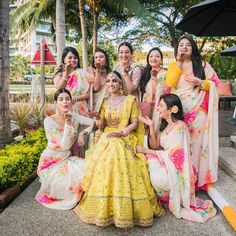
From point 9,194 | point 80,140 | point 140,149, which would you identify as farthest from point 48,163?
point 140,149

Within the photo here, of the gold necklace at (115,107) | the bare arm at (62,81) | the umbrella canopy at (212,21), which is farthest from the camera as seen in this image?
the umbrella canopy at (212,21)

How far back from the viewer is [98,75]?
168 inches

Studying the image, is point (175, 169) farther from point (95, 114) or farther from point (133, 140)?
point (95, 114)

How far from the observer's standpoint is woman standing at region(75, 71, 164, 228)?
123 inches

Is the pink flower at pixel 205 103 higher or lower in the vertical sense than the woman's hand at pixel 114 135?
higher

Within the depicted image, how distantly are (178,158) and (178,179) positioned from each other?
23cm

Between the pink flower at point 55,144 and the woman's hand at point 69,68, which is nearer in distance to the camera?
the pink flower at point 55,144

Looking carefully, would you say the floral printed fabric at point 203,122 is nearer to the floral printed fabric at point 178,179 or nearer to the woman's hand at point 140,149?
the floral printed fabric at point 178,179

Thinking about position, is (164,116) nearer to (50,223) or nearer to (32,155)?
(50,223)

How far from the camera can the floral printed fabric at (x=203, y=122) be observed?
154 inches

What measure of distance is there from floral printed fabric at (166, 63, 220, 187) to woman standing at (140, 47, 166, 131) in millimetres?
279

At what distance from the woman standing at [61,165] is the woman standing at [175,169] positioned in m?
0.89

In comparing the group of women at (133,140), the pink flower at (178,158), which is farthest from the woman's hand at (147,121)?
the pink flower at (178,158)

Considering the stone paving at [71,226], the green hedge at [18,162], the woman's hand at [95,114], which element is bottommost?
the stone paving at [71,226]
